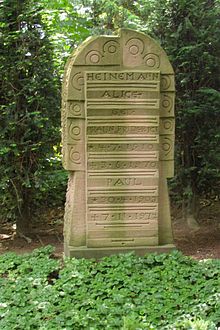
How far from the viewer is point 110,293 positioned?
4.23m

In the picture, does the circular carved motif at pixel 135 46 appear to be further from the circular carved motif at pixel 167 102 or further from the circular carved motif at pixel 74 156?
the circular carved motif at pixel 74 156

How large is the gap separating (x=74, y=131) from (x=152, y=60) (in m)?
1.18

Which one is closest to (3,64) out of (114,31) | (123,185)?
(123,185)

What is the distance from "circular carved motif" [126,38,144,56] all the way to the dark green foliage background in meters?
2.00

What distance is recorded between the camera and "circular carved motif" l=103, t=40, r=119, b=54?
5.45m

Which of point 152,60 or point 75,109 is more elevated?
point 152,60

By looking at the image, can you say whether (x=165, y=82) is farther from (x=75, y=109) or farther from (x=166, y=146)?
(x=75, y=109)

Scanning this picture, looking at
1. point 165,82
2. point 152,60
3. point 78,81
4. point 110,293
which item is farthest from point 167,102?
point 110,293

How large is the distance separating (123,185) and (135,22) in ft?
15.0

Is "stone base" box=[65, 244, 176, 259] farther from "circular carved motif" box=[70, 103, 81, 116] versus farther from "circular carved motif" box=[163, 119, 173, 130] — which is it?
"circular carved motif" box=[70, 103, 81, 116]

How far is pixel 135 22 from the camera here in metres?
9.06

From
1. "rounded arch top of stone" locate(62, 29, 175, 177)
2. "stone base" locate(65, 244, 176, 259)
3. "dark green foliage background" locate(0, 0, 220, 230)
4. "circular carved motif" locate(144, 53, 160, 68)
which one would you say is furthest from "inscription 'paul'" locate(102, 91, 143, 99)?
"dark green foliage background" locate(0, 0, 220, 230)

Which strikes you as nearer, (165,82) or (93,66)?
(93,66)

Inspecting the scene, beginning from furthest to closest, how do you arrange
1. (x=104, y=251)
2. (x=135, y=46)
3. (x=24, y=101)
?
1. (x=24, y=101)
2. (x=135, y=46)
3. (x=104, y=251)
